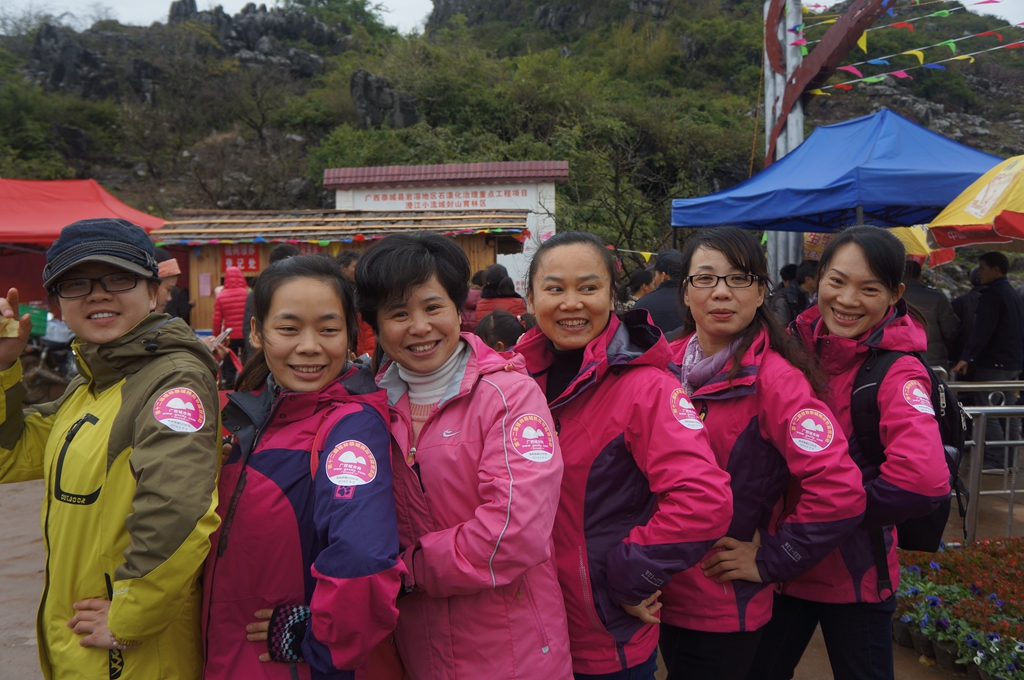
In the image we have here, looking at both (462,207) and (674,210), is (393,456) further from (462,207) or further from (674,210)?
(462,207)

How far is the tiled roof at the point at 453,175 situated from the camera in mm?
13750

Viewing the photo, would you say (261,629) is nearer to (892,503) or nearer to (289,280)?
(289,280)

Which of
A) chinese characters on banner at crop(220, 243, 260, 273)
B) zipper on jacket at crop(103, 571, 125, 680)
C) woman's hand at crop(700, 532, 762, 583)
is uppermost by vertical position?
chinese characters on banner at crop(220, 243, 260, 273)

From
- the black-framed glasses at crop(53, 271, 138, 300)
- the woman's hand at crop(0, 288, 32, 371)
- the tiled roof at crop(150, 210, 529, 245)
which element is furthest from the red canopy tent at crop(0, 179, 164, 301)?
the black-framed glasses at crop(53, 271, 138, 300)

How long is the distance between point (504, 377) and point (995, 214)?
12.9 feet

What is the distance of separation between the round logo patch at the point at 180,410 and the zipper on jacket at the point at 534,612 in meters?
0.79

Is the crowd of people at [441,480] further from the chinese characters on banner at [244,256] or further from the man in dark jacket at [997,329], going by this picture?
the chinese characters on banner at [244,256]

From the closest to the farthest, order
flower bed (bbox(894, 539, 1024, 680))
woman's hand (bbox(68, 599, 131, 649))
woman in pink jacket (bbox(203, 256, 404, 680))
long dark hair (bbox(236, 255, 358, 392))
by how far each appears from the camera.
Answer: woman in pink jacket (bbox(203, 256, 404, 680)), woman's hand (bbox(68, 599, 131, 649)), long dark hair (bbox(236, 255, 358, 392)), flower bed (bbox(894, 539, 1024, 680))

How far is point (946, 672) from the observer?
10.1 feet

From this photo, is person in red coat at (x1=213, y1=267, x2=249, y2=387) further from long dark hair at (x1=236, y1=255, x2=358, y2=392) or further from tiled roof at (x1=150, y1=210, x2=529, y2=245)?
long dark hair at (x1=236, y1=255, x2=358, y2=392)

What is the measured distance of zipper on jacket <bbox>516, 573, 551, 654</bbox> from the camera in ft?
4.79

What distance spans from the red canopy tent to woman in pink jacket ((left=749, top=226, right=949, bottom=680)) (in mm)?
8650

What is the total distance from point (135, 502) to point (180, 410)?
209 millimetres

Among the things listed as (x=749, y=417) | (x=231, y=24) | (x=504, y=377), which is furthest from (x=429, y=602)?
(x=231, y=24)
